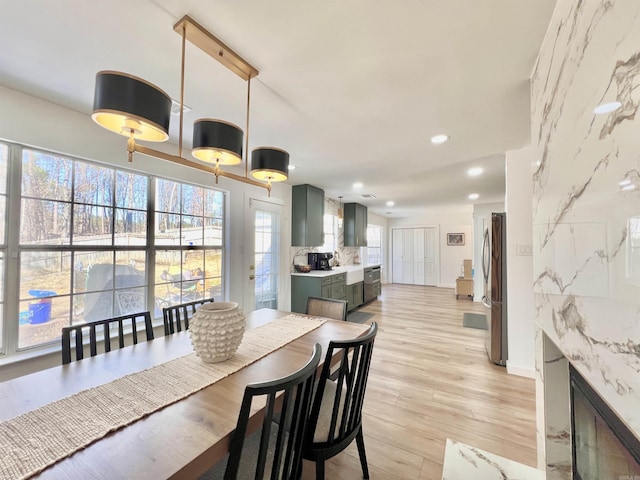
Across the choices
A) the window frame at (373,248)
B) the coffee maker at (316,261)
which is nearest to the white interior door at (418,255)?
the window frame at (373,248)

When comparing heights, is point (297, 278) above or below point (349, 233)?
below

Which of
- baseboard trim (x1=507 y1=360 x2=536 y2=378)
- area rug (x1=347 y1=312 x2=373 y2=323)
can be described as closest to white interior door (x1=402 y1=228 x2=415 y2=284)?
area rug (x1=347 y1=312 x2=373 y2=323)

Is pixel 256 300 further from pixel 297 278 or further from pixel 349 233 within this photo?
pixel 349 233

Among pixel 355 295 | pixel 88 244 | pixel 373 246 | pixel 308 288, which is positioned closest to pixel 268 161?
pixel 88 244

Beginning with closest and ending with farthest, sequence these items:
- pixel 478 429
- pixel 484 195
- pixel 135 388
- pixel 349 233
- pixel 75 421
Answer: pixel 75 421 < pixel 135 388 < pixel 478 429 < pixel 484 195 < pixel 349 233

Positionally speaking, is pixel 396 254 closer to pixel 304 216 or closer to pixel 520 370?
pixel 304 216

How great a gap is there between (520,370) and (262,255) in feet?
11.1

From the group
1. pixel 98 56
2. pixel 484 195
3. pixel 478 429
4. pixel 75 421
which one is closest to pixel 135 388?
pixel 75 421

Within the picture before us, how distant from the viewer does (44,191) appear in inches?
76.5

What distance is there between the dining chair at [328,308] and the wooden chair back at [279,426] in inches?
49.3

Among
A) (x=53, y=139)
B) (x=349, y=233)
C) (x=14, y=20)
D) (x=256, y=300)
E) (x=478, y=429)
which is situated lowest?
(x=478, y=429)

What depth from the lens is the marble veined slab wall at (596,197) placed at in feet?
1.92

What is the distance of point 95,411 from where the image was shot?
919 millimetres

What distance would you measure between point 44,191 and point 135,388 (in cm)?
185
